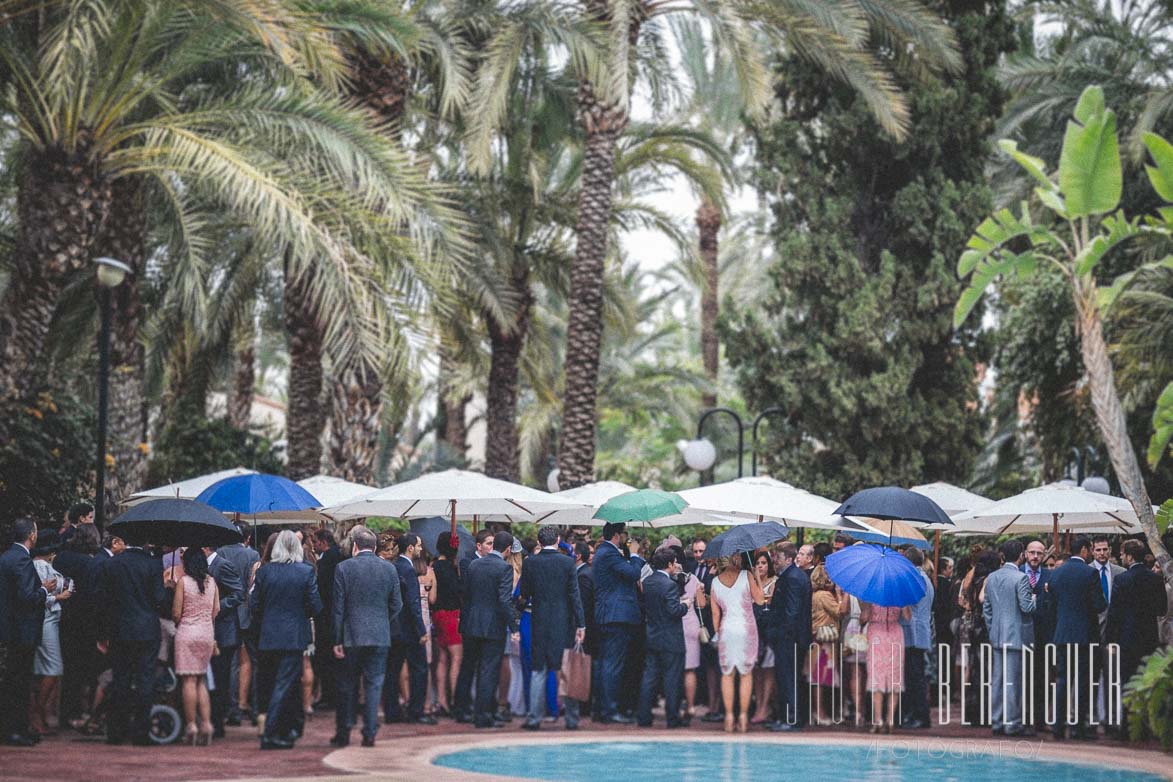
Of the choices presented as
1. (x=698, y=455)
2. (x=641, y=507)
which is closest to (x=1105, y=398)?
(x=641, y=507)

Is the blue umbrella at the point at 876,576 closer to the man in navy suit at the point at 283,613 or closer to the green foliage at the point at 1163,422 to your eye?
the green foliage at the point at 1163,422

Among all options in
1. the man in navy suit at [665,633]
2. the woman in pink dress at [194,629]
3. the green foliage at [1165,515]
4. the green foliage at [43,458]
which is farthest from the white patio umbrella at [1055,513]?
the green foliage at [43,458]

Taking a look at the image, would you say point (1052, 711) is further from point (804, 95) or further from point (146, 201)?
point (804, 95)

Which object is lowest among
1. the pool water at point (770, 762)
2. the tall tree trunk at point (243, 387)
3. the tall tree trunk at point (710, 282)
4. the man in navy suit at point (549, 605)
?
the pool water at point (770, 762)

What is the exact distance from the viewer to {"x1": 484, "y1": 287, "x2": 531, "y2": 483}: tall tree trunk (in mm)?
28289

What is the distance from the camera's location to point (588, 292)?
80.9 ft

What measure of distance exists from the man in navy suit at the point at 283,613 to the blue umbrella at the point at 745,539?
167 inches

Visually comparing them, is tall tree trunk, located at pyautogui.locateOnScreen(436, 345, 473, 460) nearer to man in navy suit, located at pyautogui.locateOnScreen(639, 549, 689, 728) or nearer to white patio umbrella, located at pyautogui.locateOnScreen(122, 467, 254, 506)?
white patio umbrella, located at pyautogui.locateOnScreen(122, 467, 254, 506)

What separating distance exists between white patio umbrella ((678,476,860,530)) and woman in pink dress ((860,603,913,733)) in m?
1.35

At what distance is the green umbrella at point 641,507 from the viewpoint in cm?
1584

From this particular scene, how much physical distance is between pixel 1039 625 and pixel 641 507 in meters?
4.03

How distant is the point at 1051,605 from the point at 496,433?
16011mm

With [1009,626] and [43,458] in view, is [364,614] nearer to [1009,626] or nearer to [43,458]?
[1009,626]

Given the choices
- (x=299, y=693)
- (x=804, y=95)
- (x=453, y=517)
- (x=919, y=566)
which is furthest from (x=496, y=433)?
(x=299, y=693)
